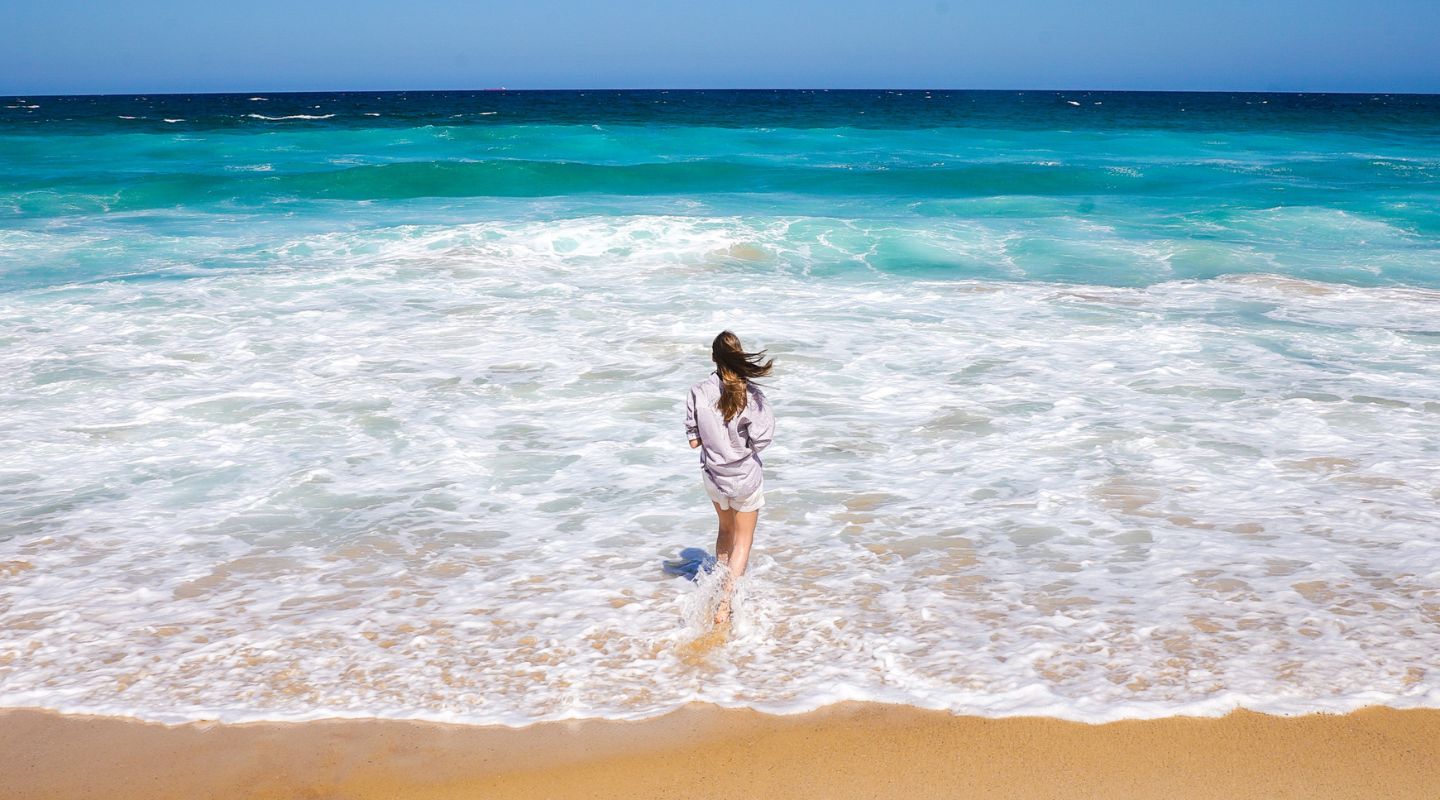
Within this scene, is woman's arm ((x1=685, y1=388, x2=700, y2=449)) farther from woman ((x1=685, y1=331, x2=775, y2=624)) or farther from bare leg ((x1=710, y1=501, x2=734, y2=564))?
bare leg ((x1=710, y1=501, x2=734, y2=564))

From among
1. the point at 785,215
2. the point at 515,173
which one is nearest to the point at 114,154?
the point at 515,173

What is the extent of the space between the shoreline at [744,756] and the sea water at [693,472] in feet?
0.45

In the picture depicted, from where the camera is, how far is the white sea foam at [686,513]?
4.62 metres

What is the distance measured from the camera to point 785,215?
872 inches

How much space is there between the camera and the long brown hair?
15.3ft

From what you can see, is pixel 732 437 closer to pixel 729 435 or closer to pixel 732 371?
pixel 729 435

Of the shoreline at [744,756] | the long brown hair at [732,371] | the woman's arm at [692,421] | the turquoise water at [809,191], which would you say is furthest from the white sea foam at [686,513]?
the turquoise water at [809,191]

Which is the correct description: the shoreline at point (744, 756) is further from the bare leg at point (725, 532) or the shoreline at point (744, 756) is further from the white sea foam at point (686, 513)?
the bare leg at point (725, 532)

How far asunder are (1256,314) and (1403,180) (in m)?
20.3

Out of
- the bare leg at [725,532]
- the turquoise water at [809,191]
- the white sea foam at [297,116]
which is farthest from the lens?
the white sea foam at [297,116]

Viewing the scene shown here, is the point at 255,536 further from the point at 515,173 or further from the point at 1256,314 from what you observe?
the point at 515,173

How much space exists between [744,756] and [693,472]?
3453mm

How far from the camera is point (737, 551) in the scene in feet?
16.7

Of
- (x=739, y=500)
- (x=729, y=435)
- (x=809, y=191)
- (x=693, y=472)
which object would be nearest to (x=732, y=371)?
(x=729, y=435)
